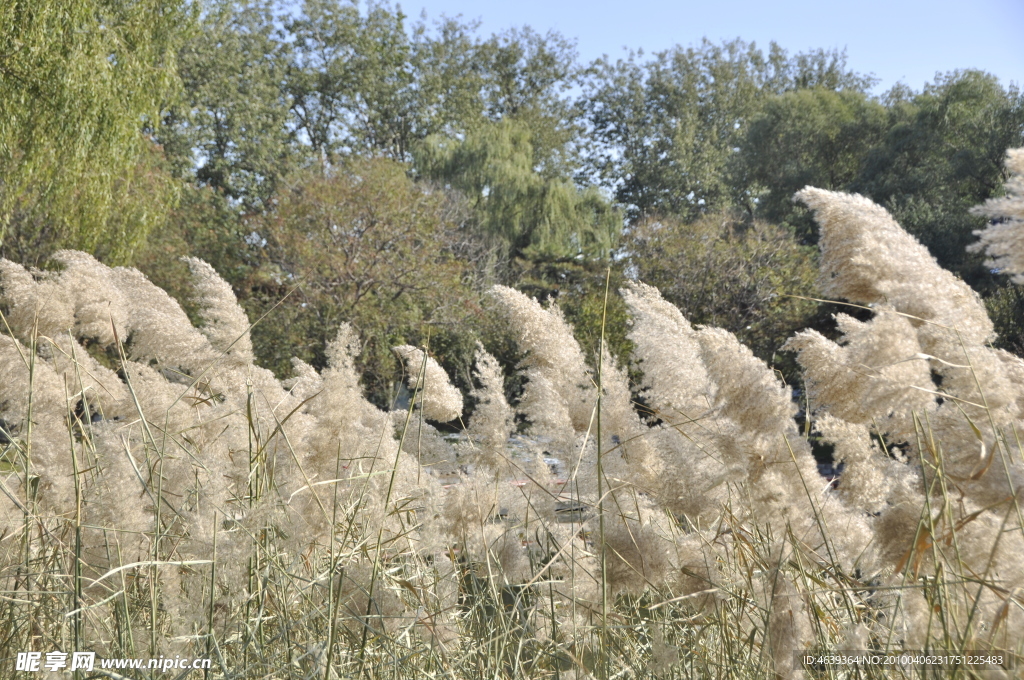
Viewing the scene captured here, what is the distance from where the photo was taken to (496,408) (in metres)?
1.98

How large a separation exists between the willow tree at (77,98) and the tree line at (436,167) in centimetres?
2

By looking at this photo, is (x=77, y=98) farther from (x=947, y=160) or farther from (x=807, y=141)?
(x=807, y=141)

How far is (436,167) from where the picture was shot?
20.3 metres

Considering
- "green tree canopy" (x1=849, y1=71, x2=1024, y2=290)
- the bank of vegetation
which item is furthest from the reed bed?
"green tree canopy" (x1=849, y1=71, x2=1024, y2=290)

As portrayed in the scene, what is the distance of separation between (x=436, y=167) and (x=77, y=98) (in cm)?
1275

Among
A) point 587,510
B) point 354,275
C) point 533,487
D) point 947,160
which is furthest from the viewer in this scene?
point 947,160

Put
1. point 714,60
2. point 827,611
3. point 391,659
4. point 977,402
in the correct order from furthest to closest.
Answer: point 714,60 → point 827,611 → point 391,659 → point 977,402

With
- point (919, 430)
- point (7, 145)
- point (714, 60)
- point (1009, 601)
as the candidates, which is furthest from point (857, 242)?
point (714, 60)

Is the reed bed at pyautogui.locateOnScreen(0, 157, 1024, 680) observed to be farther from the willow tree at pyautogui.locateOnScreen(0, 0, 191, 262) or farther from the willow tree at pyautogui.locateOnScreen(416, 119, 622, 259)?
the willow tree at pyautogui.locateOnScreen(416, 119, 622, 259)

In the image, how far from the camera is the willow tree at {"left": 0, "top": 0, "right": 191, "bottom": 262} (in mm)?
7406

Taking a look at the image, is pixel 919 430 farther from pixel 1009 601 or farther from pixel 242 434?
pixel 242 434

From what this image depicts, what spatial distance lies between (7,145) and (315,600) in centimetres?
717

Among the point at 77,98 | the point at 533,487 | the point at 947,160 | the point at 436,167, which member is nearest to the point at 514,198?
the point at 436,167

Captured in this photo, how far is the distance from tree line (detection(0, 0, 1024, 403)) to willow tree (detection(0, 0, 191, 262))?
0.02 metres
